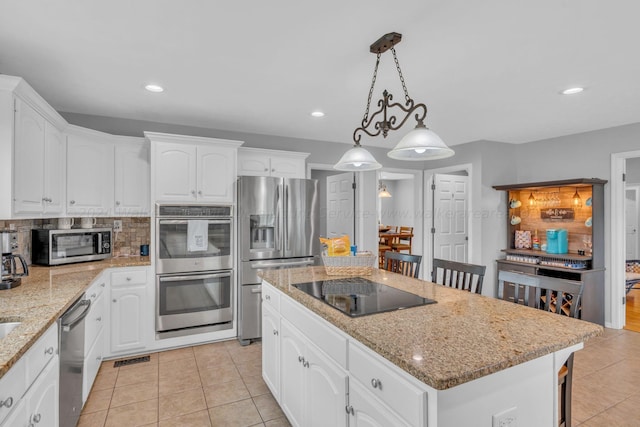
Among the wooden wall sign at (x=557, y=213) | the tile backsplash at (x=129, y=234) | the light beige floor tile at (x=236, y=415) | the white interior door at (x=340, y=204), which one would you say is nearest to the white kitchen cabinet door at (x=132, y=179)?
the tile backsplash at (x=129, y=234)

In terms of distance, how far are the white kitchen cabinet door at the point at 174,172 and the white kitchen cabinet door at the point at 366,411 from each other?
2.61 m

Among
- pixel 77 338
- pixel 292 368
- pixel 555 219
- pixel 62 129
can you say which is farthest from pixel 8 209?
pixel 555 219

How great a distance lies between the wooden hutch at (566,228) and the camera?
12.8 feet

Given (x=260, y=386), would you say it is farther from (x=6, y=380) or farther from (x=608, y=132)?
(x=608, y=132)

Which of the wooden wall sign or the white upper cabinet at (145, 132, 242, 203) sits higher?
the white upper cabinet at (145, 132, 242, 203)

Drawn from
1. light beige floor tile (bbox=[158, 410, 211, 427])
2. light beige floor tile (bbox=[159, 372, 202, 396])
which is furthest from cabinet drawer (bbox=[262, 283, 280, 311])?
light beige floor tile (bbox=[159, 372, 202, 396])

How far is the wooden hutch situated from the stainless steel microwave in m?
4.43

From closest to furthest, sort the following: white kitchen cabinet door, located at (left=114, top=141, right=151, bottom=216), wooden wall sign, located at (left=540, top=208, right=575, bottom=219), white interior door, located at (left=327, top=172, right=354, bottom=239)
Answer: white kitchen cabinet door, located at (left=114, top=141, right=151, bottom=216) → wooden wall sign, located at (left=540, top=208, right=575, bottom=219) → white interior door, located at (left=327, top=172, right=354, bottom=239)

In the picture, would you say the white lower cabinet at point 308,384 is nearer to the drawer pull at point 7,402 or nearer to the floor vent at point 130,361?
the drawer pull at point 7,402

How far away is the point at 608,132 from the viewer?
156 inches

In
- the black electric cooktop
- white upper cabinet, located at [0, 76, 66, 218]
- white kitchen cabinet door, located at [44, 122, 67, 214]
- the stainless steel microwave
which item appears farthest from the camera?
the stainless steel microwave

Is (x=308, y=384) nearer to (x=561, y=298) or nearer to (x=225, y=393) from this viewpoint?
(x=225, y=393)

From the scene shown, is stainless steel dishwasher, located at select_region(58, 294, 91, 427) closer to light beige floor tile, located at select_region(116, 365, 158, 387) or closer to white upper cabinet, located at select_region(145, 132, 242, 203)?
light beige floor tile, located at select_region(116, 365, 158, 387)

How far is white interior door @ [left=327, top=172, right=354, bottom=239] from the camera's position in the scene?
16.7 ft
